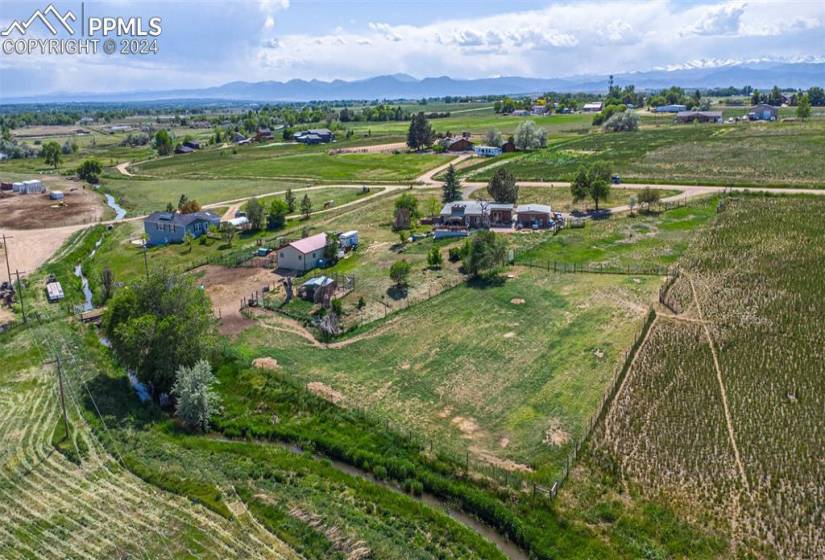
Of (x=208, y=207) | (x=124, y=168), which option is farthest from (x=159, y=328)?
(x=124, y=168)

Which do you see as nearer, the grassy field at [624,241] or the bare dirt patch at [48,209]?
the grassy field at [624,241]

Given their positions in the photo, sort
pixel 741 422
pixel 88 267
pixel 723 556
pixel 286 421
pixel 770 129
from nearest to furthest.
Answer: pixel 723 556, pixel 741 422, pixel 286 421, pixel 88 267, pixel 770 129

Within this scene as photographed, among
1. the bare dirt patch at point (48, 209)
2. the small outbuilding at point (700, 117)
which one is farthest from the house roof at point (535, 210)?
the small outbuilding at point (700, 117)

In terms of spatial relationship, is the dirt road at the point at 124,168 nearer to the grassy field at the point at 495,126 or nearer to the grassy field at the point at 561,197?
the grassy field at the point at 495,126

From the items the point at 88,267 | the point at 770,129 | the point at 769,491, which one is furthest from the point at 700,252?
the point at 770,129

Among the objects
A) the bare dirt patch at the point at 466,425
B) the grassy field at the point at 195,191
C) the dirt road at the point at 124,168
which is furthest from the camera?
the dirt road at the point at 124,168

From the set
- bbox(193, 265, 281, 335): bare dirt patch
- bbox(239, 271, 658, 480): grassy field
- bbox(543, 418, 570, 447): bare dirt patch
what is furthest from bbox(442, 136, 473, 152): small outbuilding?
bbox(543, 418, 570, 447): bare dirt patch

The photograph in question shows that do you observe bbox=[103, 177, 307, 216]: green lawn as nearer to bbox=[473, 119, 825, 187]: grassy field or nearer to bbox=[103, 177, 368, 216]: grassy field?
bbox=[103, 177, 368, 216]: grassy field

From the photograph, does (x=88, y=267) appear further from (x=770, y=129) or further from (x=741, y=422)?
(x=770, y=129)
